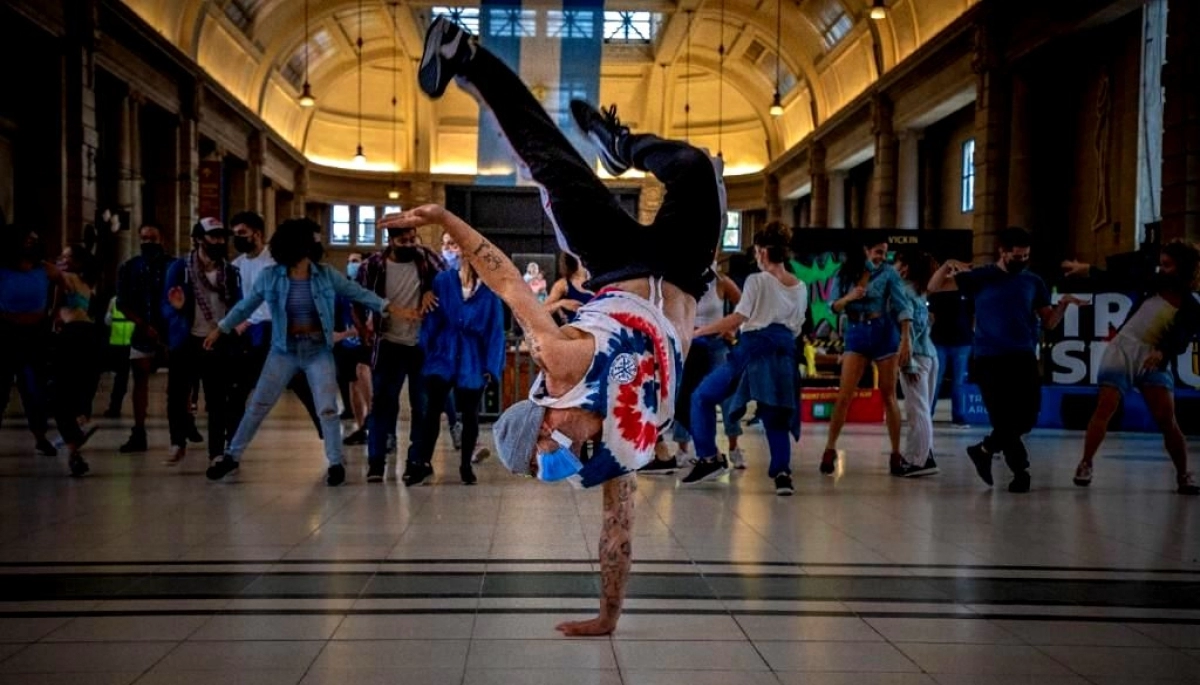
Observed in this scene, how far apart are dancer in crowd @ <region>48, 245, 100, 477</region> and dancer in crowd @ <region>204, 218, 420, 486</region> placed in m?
1.03

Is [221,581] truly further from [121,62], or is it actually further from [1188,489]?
[121,62]

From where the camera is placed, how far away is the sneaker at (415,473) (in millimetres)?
8039

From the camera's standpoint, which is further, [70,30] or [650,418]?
[70,30]

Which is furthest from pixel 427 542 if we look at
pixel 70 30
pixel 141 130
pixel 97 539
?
pixel 141 130

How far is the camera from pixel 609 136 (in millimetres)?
3959

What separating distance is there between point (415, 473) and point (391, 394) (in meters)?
0.64

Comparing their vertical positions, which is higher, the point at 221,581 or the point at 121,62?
the point at 121,62

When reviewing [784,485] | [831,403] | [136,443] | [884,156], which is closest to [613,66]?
[884,156]

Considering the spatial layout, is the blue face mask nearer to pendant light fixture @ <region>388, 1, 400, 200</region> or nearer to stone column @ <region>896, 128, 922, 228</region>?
stone column @ <region>896, 128, 922, 228</region>

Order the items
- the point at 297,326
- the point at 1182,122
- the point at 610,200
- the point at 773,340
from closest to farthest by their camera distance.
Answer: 1. the point at 610,200
2. the point at 773,340
3. the point at 297,326
4. the point at 1182,122

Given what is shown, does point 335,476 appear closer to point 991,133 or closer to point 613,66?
point 991,133

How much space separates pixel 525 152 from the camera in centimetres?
346

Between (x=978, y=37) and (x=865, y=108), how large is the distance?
759 centimetres

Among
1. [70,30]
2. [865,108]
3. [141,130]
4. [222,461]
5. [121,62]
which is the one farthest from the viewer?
[865,108]
